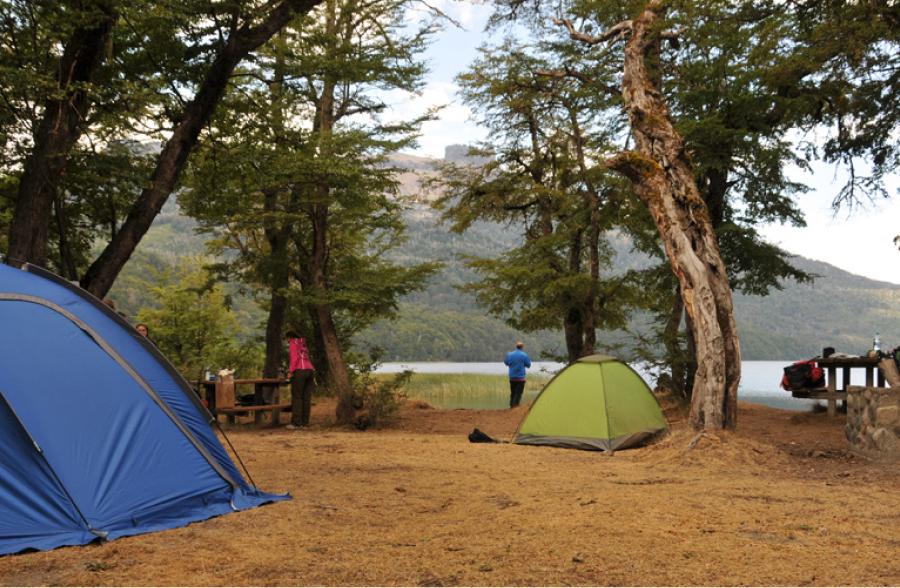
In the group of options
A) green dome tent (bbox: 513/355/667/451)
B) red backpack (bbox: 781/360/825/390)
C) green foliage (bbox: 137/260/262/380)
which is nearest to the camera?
green dome tent (bbox: 513/355/667/451)

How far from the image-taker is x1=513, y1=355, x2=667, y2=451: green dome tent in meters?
11.4

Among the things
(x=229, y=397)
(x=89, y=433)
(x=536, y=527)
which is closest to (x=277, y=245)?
(x=229, y=397)

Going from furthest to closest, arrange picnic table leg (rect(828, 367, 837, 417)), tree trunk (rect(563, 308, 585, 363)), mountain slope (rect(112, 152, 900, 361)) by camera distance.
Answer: mountain slope (rect(112, 152, 900, 361)), tree trunk (rect(563, 308, 585, 363)), picnic table leg (rect(828, 367, 837, 417))

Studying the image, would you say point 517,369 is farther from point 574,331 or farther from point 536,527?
point 536,527

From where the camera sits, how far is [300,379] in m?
14.4

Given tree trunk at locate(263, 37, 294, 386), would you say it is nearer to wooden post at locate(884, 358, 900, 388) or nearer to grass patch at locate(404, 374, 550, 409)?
grass patch at locate(404, 374, 550, 409)

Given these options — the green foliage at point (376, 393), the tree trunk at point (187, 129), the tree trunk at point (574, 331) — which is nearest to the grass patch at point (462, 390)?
the tree trunk at point (574, 331)

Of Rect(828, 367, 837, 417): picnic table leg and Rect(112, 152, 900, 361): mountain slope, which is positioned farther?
Rect(112, 152, 900, 361): mountain slope

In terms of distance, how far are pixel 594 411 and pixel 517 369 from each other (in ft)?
28.2

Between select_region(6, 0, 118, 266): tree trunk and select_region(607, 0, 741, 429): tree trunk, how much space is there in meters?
7.13

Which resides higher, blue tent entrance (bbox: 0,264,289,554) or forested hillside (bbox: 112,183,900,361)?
forested hillside (bbox: 112,183,900,361)

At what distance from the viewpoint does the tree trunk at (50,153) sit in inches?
369

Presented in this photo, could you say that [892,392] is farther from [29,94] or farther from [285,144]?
[29,94]

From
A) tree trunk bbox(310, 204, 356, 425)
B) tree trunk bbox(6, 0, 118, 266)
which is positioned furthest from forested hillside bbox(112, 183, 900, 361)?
tree trunk bbox(6, 0, 118, 266)
